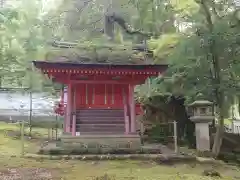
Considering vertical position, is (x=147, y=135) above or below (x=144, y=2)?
below

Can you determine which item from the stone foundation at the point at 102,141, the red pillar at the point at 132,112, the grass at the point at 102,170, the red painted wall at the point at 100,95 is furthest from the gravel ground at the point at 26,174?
the red painted wall at the point at 100,95

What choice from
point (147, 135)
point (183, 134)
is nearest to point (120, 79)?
point (147, 135)

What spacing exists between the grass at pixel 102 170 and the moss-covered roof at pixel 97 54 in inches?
195

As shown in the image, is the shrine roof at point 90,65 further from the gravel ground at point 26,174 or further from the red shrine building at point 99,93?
the gravel ground at point 26,174

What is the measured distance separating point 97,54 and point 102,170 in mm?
6570

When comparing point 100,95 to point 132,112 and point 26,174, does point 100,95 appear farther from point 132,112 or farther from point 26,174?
point 26,174

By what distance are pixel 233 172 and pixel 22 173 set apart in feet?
24.3

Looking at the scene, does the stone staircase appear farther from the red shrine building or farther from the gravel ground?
the gravel ground

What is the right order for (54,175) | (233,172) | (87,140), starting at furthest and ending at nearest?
1. (87,140)
2. (233,172)
3. (54,175)

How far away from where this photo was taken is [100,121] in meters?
15.9

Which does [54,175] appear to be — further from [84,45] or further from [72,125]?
[84,45]

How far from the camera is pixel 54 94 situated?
92.2 ft

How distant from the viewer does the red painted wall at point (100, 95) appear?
650 inches

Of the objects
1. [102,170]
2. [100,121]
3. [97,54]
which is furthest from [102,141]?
[97,54]
